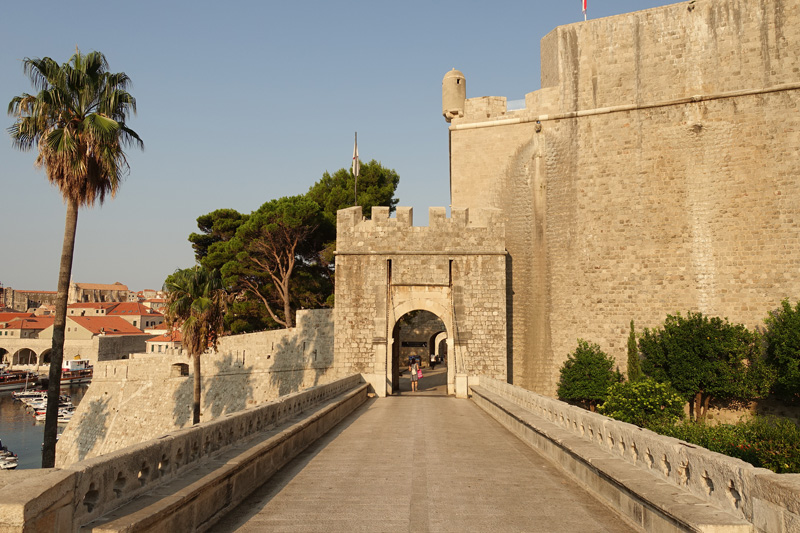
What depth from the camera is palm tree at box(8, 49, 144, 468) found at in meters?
14.1

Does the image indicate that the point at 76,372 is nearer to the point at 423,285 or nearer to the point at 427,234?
the point at 423,285

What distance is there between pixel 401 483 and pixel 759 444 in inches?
328

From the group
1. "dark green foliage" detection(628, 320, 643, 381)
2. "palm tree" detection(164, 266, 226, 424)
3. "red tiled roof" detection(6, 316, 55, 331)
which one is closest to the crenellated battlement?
"palm tree" detection(164, 266, 226, 424)

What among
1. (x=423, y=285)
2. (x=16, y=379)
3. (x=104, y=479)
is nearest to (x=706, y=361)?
(x=423, y=285)

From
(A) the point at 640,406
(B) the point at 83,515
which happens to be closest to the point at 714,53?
(A) the point at 640,406

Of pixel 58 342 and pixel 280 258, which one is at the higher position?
pixel 280 258

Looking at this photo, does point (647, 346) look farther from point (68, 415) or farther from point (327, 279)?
point (68, 415)

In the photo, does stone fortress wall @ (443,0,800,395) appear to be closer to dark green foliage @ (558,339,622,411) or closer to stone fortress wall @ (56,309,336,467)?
dark green foliage @ (558,339,622,411)

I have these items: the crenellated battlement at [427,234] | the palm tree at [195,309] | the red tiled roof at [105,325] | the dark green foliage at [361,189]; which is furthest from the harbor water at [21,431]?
the crenellated battlement at [427,234]

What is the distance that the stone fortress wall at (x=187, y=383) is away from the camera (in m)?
26.3

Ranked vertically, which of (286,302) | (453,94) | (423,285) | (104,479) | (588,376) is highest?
(453,94)

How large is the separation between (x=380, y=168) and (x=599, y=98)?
17555 millimetres

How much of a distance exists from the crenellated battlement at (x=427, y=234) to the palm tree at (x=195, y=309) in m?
5.73

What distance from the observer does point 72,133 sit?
47.4 ft
